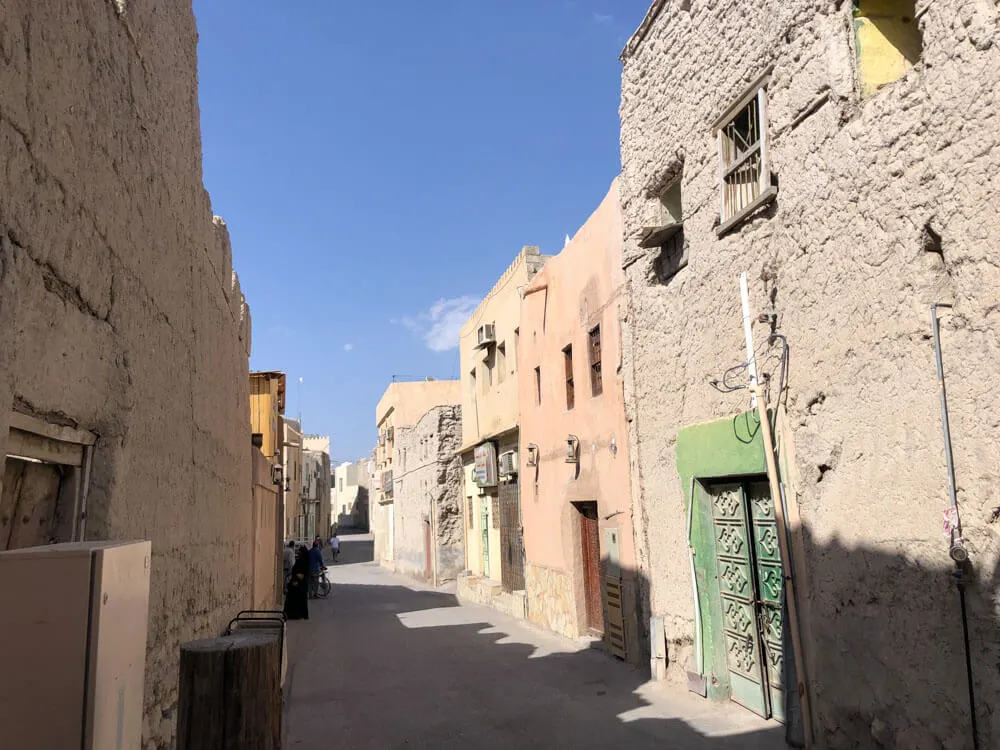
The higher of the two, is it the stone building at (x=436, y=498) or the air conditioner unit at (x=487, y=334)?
the air conditioner unit at (x=487, y=334)

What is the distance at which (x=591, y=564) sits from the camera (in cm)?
1146

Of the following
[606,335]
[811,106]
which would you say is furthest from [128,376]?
[606,335]

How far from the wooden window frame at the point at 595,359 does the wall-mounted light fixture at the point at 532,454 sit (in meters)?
2.95

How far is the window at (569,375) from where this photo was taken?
12203 mm

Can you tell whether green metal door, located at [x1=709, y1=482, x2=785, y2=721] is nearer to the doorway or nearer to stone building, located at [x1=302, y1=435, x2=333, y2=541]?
the doorway

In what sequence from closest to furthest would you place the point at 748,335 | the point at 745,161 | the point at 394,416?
1. the point at 748,335
2. the point at 745,161
3. the point at 394,416

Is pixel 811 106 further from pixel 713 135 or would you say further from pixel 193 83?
pixel 193 83

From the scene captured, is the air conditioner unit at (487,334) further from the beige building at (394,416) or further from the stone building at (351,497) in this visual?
the stone building at (351,497)

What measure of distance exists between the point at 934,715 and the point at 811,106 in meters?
3.92

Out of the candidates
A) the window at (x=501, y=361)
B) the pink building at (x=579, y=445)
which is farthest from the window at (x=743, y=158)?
the window at (x=501, y=361)

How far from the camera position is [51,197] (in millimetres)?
2672

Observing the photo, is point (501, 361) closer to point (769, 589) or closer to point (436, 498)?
point (436, 498)

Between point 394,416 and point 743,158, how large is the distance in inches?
1127

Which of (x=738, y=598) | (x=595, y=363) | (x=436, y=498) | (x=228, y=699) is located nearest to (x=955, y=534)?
(x=738, y=598)
